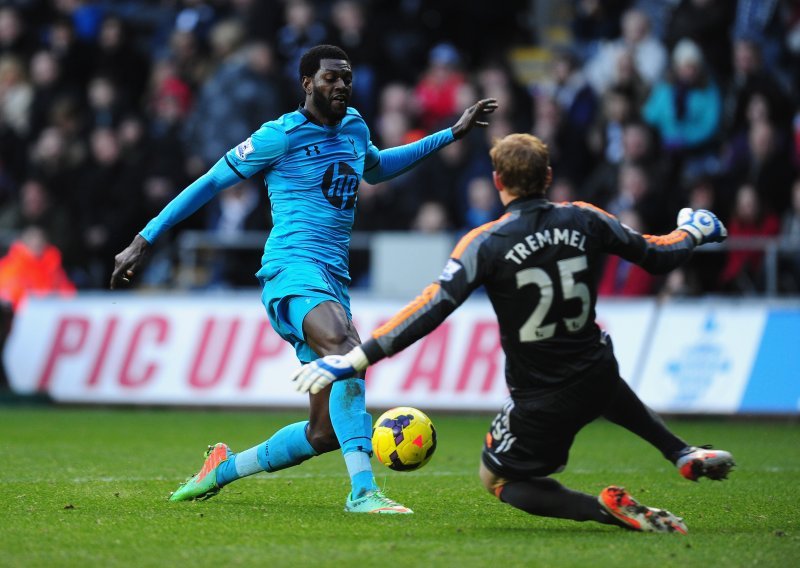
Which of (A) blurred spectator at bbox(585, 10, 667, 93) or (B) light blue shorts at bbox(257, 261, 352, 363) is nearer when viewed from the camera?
(B) light blue shorts at bbox(257, 261, 352, 363)

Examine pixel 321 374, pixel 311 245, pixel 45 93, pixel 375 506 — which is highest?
pixel 45 93

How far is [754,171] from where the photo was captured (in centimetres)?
1541

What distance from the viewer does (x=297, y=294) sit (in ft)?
25.3

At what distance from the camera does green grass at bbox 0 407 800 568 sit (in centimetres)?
612

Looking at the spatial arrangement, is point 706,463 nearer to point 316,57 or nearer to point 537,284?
point 537,284

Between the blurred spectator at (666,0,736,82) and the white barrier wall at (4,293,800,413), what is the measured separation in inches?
144

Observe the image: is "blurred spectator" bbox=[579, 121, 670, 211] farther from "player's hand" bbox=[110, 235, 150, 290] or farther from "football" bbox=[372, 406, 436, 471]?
"player's hand" bbox=[110, 235, 150, 290]

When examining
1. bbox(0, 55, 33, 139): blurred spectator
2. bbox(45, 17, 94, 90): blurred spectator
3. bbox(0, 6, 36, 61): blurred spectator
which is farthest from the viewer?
bbox(0, 6, 36, 61): blurred spectator

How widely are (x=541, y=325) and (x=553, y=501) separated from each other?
0.85 metres

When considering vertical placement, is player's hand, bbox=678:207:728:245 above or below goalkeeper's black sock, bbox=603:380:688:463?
above

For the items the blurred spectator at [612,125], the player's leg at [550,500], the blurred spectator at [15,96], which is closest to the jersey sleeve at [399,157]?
the player's leg at [550,500]

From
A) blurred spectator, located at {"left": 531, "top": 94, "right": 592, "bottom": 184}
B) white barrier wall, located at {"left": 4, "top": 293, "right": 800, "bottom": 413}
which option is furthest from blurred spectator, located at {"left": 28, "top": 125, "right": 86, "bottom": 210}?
blurred spectator, located at {"left": 531, "top": 94, "right": 592, "bottom": 184}

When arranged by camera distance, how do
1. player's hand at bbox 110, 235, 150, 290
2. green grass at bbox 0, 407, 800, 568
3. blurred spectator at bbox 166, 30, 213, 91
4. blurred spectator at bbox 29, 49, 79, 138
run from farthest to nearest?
blurred spectator at bbox 29, 49, 79, 138
blurred spectator at bbox 166, 30, 213, 91
player's hand at bbox 110, 235, 150, 290
green grass at bbox 0, 407, 800, 568

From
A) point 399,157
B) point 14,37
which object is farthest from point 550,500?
point 14,37
